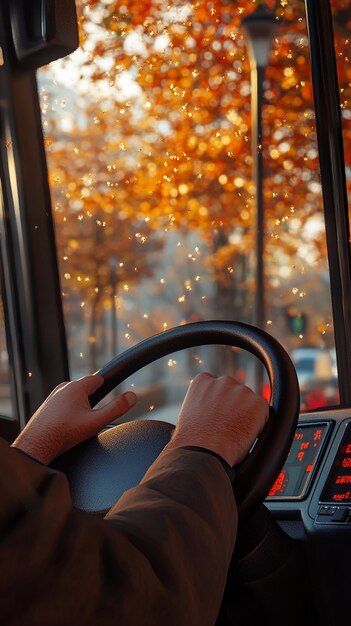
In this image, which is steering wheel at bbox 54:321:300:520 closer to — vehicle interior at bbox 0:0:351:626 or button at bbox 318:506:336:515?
vehicle interior at bbox 0:0:351:626

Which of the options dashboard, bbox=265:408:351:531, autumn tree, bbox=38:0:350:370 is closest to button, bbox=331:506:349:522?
dashboard, bbox=265:408:351:531

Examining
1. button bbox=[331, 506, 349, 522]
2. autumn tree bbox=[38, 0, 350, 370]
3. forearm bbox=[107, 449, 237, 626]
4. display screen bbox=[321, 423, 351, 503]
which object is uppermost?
autumn tree bbox=[38, 0, 350, 370]

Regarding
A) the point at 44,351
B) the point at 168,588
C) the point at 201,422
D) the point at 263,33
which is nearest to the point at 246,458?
the point at 201,422

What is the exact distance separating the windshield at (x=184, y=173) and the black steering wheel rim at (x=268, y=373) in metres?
1.22

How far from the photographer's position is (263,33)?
426cm

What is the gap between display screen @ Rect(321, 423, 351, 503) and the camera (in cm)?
113

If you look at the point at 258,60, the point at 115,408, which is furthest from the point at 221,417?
the point at 258,60

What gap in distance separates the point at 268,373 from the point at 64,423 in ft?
0.76

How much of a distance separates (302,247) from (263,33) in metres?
1.27

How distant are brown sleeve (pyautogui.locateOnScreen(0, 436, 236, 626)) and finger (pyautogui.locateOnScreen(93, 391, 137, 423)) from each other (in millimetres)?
226

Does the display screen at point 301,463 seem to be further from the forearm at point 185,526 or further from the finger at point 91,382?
the forearm at point 185,526

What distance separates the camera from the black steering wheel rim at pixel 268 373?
807 millimetres

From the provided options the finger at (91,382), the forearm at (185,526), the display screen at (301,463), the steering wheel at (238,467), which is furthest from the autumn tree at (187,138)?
A: the forearm at (185,526)

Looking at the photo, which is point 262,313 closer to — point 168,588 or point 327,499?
point 327,499
